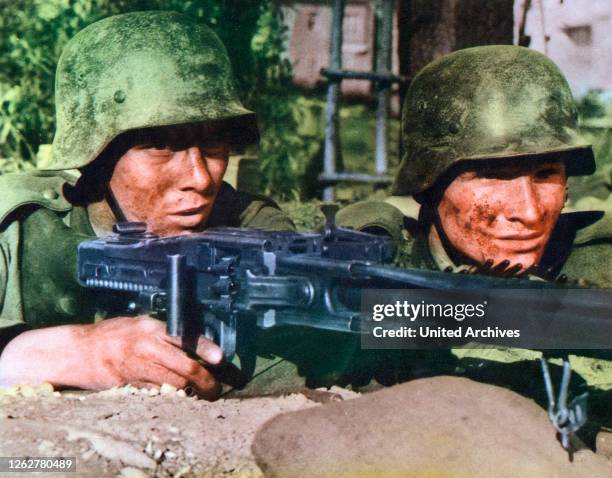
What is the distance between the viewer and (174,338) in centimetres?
291

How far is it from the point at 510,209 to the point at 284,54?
3.27 meters

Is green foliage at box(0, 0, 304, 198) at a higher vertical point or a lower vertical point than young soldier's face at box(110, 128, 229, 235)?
higher

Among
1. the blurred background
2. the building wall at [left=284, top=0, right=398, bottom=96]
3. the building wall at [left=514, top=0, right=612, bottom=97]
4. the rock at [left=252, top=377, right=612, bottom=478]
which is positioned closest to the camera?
the rock at [left=252, top=377, right=612, bottom=478]

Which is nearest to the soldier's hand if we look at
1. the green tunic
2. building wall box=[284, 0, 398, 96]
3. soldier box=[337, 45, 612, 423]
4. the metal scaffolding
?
the green tunic

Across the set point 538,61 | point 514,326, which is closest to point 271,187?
point 538,61

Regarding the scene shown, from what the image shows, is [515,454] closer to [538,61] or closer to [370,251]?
[370,251]

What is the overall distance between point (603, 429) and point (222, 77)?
1.84 meters

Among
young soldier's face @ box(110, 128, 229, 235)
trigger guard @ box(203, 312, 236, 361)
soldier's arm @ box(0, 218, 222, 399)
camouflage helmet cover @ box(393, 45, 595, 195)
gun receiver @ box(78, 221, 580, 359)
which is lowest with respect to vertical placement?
soldier's arm @ box(0, 218, 222, 399)

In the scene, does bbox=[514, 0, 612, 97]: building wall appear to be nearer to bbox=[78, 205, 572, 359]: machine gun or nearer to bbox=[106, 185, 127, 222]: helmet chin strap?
bbox=[78, 205, 572, 359]: machine gun

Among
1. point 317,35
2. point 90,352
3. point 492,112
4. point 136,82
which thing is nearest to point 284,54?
point 317,35

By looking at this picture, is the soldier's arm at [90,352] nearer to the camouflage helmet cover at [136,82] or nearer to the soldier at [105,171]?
the soldier at [105,171]

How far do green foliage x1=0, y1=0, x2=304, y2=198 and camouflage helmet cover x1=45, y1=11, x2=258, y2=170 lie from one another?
1.24 metres

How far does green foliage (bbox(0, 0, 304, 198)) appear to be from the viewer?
4.61m

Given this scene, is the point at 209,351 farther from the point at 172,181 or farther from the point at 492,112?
the point at 492,112
